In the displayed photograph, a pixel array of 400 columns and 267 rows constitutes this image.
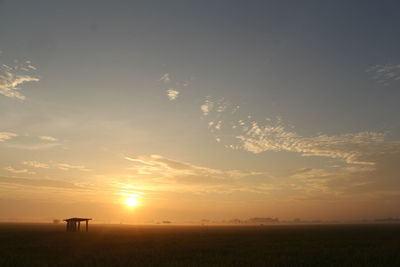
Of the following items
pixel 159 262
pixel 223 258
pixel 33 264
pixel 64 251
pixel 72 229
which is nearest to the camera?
pixel 33 264

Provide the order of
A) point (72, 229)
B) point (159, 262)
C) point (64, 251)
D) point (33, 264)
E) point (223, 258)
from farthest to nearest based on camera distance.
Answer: point (72, 229) → point (64, 251) → point (223, 258) → point (159, 262) → point (33, 264)

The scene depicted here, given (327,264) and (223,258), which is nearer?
(327,264)

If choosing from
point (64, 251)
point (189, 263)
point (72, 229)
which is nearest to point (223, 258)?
point (189, 263)

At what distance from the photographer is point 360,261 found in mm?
25859

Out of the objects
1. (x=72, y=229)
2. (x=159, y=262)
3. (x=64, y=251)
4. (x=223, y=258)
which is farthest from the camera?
(x=72, y=229)

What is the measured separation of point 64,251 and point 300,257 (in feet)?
73.6

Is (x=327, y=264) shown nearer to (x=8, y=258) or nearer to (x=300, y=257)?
(x=300, y=257)

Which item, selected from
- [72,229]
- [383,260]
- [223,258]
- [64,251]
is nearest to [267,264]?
[223,258]

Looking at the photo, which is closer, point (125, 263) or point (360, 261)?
point (125, 263)

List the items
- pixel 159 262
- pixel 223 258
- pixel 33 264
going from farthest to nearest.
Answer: pixel 223 258, pixel 159 262, pixel 33 264

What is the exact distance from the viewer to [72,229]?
65062 millimetres

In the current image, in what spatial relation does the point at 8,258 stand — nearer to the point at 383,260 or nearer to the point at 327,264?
the point at 327,264

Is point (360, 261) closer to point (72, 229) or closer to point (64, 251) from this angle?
point (64, 251)

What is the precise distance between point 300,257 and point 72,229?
169ft
